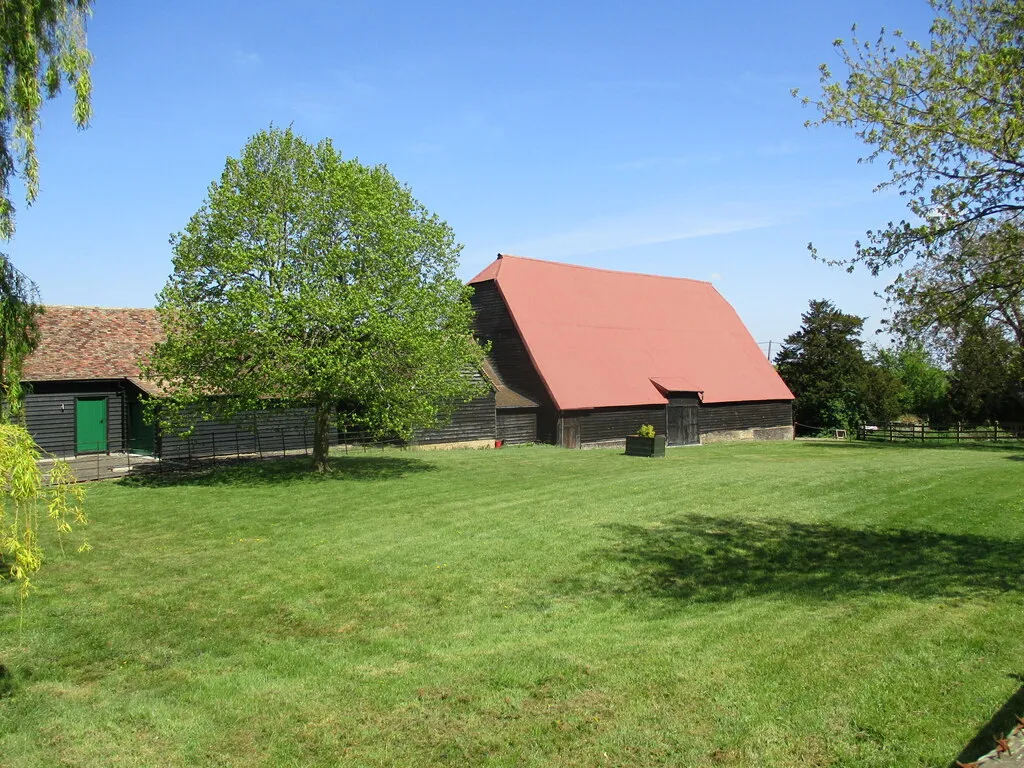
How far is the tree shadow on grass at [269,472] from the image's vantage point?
22.2 meters

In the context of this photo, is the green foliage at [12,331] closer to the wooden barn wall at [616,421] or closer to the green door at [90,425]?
the green door at [90,425]

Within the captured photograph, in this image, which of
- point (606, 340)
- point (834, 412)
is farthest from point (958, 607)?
point (834, 412)

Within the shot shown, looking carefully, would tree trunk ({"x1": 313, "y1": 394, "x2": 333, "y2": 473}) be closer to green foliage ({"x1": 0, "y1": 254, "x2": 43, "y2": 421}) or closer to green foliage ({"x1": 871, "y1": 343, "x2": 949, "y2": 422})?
green foliage ({"x1": 0, "y1": 254, "x2": 43, "y2": 421})

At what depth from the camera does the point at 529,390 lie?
37.4 metres

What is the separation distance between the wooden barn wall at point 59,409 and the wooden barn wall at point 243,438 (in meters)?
2.96

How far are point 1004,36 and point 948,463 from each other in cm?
2112

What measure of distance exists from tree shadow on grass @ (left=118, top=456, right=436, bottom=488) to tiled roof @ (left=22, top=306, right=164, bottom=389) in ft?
14.9

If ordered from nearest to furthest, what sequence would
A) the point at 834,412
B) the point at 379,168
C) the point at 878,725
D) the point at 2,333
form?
1. the point at 878,725
2. the point at 2,333
3. the point at 379,168
4. the point at 834,412

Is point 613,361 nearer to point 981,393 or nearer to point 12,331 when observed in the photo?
point 981,393

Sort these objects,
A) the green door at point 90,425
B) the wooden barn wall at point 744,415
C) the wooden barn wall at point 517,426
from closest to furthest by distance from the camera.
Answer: the green door at point 90,425 < the wooden barn wall at point 517,426 < the wooden barn wall at point 744,415

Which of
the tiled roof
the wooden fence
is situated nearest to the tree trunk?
the tiled roof

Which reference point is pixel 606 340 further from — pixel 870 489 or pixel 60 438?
pixel 60 438

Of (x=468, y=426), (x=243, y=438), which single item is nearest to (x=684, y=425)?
(x=468, y=426)

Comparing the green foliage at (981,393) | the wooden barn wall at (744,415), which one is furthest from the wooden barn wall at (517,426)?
the green foliage at (981,393)
